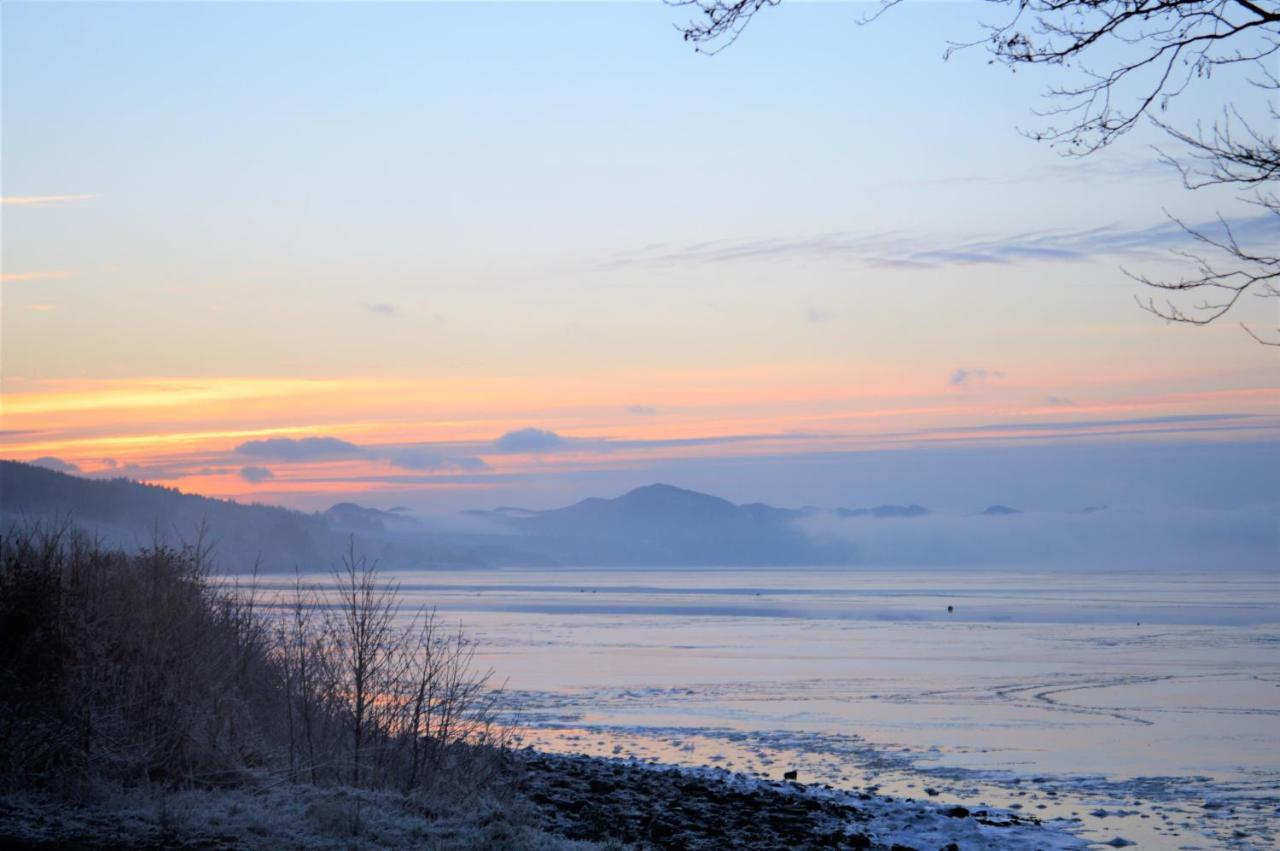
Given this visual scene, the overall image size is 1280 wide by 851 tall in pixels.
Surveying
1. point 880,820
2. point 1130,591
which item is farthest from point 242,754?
point 1130,591

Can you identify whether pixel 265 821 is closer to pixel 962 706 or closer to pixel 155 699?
pixel 155 699

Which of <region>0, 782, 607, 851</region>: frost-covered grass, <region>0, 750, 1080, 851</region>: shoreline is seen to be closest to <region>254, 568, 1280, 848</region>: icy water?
A: <region>0, 750, 1080, 851</region>: shoreline

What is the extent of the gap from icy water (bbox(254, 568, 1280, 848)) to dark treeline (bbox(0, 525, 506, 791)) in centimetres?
762

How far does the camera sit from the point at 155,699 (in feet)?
47.3

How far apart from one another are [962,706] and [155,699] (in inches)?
846

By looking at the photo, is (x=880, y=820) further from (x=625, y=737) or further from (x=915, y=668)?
(x=915, y=668)

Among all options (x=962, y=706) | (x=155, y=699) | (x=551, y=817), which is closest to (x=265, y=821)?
(x=155, y=699)

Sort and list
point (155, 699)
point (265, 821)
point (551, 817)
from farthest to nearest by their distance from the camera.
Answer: point (551, 817)
point (155, 699)
point (265, 821)

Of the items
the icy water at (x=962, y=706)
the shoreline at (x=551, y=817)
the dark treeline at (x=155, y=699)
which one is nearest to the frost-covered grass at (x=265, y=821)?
the shoreline at (x=551, y=817)

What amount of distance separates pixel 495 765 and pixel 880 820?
5669mm

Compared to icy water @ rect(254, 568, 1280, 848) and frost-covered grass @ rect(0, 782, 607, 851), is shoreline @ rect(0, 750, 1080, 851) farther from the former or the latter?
icy water @ rect(254, 568, 1280, 848)

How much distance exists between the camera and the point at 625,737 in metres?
26.9

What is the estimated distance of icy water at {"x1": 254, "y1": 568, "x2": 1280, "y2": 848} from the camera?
20531 millimetres

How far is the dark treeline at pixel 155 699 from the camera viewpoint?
1321 cm
